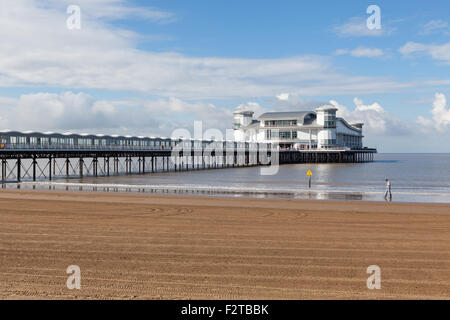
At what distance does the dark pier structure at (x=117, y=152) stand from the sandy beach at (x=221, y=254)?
2614 cm

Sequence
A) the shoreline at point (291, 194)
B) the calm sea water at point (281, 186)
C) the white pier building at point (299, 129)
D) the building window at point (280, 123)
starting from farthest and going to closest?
the building window at point (280, 123) < the white pier building at point (299, 129) < the calm sea water at point (281, 186) < the shoreline at point (291, 194)

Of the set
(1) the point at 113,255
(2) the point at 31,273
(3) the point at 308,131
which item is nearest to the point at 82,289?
(2) the point at 31,273

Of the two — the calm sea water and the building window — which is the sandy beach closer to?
the calm sea water

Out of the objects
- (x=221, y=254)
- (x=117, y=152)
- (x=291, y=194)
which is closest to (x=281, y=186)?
(x=291, y=194)

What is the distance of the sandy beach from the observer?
7.05 meters

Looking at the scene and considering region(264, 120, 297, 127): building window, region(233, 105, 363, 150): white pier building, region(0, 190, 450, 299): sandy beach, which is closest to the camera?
region(0, 190, 450, 299): sandy beach

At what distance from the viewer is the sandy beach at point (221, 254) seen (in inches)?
278

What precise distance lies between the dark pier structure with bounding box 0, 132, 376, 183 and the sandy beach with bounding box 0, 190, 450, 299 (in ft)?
85.8

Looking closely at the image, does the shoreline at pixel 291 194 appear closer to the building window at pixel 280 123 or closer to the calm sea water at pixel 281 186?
the calm sea water at pixel 281 186

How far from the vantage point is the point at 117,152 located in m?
51.7

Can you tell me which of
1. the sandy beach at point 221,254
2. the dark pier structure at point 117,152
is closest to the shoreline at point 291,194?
the sandy beach at point 221,254

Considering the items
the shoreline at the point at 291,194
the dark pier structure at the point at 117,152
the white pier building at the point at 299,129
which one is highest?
the white pier building at the point at 299,129

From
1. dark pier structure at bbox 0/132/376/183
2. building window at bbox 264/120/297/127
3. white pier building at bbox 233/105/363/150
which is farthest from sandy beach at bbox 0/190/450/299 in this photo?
building window at bbox 264/120/297/127
